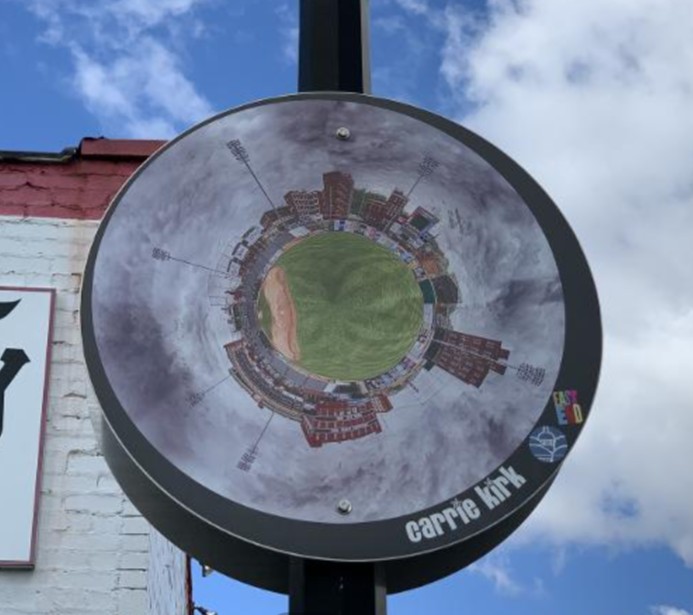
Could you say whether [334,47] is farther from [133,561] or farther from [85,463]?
[133,561]

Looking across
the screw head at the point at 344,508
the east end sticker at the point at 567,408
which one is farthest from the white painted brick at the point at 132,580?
the east end sticker at the point at 567,408

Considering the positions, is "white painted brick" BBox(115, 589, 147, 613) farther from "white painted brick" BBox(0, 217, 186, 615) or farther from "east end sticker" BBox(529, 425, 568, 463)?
"east end sticker" BBox(529, 425, 568, 463)

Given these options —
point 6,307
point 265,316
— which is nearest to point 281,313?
point 265,316

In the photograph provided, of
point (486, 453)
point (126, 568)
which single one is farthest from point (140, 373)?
point (126, 568)

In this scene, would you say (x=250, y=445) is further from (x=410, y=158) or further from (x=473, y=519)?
(x=410, y=158)

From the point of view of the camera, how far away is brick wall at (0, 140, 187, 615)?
6137 millimetres

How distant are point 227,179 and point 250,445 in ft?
3.47

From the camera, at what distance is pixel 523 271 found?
15.6 ft

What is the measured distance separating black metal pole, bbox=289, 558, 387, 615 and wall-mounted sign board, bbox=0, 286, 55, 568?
2.43 m

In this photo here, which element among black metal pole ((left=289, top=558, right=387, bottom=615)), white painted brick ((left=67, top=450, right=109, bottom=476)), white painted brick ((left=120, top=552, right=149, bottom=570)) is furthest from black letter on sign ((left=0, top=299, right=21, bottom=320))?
black metal pole ((left=289, top=558, right=387, bottom=615))

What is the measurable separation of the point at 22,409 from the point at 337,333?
254cm

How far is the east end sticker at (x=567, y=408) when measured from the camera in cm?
436

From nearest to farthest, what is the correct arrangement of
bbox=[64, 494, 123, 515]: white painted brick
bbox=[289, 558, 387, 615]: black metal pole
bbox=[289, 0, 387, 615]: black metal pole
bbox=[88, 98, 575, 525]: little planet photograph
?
bbox=[289, 558, 387, 615]: black metal pole, bbox=[88, 98, 575, 525]: little planet photograph, bbox=[289, 0, 387, 615]: black metal pole, bbox=[64, 494, 123, 515]: white painted brick

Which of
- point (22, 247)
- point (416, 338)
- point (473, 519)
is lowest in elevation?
point (473, 519)
